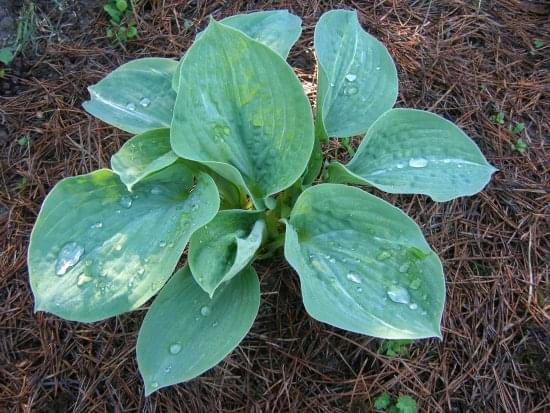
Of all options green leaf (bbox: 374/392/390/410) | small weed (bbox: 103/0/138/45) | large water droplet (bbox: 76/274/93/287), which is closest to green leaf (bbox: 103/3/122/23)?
small weed (bbox: 103/0/138/45)

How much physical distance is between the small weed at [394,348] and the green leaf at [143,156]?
906 millimetres

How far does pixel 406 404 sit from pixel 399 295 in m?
0.51

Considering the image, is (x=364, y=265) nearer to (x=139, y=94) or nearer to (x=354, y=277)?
(x=354, y=277)

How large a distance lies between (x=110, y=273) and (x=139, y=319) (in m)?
0.49

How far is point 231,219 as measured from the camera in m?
1.51

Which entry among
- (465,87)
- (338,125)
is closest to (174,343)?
(338,125)

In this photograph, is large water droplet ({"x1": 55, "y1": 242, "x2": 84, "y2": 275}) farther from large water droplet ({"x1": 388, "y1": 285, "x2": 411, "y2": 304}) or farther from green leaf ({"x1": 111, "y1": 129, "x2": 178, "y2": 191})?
large water droplet ({"x1": 388, "y1": 285, "x2": 411, "y2": 304})

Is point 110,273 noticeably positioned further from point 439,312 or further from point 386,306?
point 439,312

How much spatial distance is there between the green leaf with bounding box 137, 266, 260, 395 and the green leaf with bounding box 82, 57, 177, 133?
1.62 feet

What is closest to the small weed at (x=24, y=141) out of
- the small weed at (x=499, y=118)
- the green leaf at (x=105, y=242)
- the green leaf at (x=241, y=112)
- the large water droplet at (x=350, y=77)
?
the green leaf at (x=105, y=242)

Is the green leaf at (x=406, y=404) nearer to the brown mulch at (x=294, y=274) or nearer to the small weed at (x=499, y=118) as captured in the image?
the brown mulch at (x=294, y=274)

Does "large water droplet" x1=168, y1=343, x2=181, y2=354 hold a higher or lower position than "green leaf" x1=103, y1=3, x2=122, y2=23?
lower

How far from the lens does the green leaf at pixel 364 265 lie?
4.32 feet

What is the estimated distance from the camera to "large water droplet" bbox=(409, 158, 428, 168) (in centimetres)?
156
